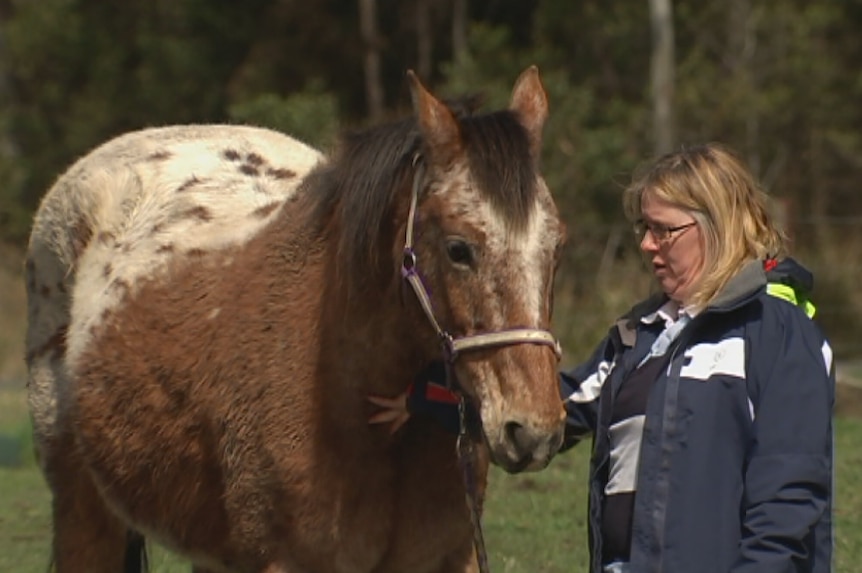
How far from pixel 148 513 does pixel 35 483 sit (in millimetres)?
5753

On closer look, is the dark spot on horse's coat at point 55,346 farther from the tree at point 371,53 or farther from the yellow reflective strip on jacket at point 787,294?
the tree at point 371,53

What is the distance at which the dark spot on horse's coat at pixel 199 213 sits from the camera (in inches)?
221

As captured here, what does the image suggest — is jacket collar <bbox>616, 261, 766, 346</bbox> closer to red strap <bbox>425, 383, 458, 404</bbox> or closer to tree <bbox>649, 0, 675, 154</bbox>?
red strap <bbox>425, 383, 458, 404</bbox>

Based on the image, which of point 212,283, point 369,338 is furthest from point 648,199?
point 212,283

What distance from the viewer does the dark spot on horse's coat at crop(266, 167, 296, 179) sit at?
5.96 meters

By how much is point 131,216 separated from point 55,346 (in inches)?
24.9

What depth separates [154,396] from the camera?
514cm

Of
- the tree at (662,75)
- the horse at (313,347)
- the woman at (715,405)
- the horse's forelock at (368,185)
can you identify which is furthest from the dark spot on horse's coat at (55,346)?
the tree at (662,75)

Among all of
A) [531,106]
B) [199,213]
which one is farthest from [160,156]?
[531,106]

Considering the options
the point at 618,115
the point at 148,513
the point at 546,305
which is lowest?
the point at 148,513

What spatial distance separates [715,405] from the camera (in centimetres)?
362

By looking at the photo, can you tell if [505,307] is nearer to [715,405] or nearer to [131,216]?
[715,405]

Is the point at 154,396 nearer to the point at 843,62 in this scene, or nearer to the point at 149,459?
the point at 149,459

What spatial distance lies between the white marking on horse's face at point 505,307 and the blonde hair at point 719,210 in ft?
1.25
